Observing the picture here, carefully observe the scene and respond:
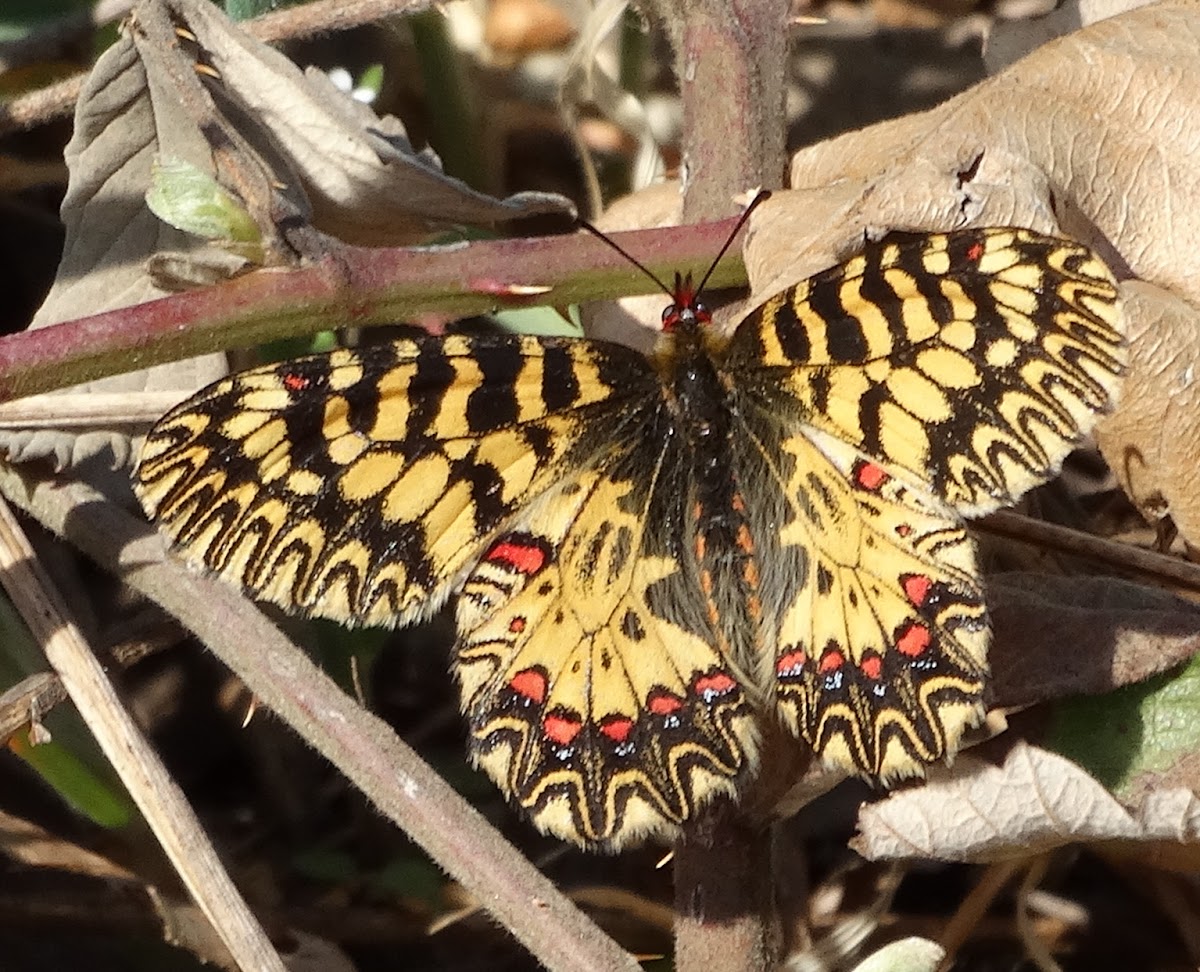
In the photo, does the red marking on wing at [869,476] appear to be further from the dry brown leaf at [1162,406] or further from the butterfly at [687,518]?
the dry brown leaf at [1162,406]

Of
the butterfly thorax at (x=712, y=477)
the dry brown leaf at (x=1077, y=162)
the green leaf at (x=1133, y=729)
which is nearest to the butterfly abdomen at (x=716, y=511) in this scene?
the butterfly thorax at (x=712, y=477)

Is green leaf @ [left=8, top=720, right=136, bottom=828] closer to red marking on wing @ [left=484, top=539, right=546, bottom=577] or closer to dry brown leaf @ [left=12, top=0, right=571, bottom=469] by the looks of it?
dry brown leaf @ [left=12, top=0, right=571, bottom=469]

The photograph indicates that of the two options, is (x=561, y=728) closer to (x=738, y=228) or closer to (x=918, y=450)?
(x=918, y=450)

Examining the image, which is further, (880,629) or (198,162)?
(198,162)

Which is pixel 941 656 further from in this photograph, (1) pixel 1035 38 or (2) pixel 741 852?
(1) pixel 1035 38

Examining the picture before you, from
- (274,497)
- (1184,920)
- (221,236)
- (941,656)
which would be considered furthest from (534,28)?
(1184,920)

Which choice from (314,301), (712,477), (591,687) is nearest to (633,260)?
(712,477)

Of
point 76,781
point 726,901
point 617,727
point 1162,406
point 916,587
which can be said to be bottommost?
point 726,901

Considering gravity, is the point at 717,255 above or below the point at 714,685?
above
